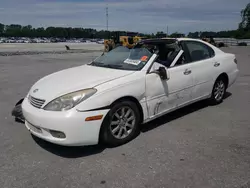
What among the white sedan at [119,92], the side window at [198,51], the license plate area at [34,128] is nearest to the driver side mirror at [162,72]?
the white sedan at [119,92]

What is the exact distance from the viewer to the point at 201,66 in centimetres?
491

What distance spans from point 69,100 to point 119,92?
0.68 m

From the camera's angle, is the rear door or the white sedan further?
the rear door

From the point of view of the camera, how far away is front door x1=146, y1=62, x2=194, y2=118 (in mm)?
3967

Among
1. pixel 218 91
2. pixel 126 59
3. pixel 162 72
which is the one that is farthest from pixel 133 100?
pixel 218 91

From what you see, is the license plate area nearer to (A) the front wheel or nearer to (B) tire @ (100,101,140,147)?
(B) tire @ (100,101,140,147)

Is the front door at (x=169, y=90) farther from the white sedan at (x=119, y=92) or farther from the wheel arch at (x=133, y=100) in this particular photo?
the wheel arch at (x=133, y=100)

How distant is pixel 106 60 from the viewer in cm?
469

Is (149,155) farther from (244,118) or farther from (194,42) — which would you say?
(194,42)

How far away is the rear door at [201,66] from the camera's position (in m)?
4.79

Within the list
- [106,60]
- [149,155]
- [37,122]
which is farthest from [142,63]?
[37,122]

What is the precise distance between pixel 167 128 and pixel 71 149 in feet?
5.29

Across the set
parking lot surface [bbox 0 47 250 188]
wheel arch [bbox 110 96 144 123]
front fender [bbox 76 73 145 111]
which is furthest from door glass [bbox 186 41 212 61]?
wheel arch [bbox 110 96 144 123]

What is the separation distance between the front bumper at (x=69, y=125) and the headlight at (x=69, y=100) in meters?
0.08
